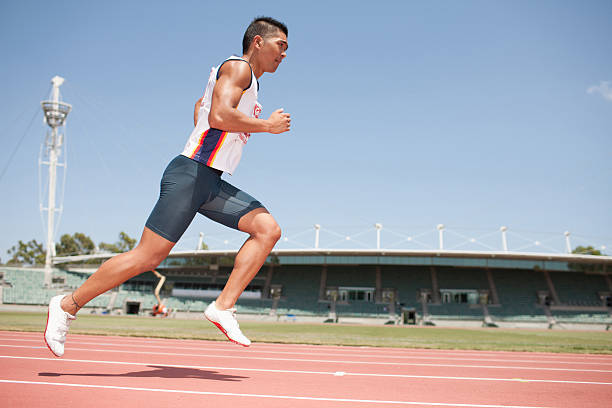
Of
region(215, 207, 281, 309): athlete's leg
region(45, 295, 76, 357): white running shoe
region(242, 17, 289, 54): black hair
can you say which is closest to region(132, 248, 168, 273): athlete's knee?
region(215, 207, 281, 309): athlete's leg

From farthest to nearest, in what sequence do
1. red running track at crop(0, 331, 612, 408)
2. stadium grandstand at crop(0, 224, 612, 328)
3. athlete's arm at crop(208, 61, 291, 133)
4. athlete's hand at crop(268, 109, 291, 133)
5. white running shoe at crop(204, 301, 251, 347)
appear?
1. stadium grandstand at crop(0, 224, 612, 328)
2. white running shoe at crop(204, 301, 251, 347)
3. athlete's hand at crop(268, 109, 291, 133)
4. athlete's arm at crop(208, 61, 291, 133)
5. red running track at crop(0, 331, 612, 408)

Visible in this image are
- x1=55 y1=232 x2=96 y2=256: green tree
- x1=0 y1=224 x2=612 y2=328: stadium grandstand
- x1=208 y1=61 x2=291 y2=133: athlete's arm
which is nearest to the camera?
x1=208 y1=61 x2=291 y2=133: athlete's arm

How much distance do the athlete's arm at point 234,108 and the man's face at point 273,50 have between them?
A: 0.28 metres

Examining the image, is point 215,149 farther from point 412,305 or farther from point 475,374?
point 412,305

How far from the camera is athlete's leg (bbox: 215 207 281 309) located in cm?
326

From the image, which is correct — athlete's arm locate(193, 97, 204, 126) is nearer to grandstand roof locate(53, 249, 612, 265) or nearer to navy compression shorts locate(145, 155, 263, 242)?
navy compression shorts locate(145, 155, 263, 242)

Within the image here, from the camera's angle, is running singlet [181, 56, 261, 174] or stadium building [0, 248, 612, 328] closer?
running singlet [181, 56, 261, 174]

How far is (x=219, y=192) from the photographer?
3189 mm

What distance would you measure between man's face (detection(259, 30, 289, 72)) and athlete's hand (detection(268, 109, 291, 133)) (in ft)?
1.37

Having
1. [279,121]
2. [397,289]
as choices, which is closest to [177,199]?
[279,121]

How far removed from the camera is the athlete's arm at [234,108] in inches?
114

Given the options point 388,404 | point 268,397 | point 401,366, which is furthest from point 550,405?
point 401,366

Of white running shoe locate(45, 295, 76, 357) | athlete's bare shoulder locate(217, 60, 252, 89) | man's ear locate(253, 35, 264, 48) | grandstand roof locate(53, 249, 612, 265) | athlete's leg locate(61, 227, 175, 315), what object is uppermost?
grandstand roof locate(53, 249, 612, 265)

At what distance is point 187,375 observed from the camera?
3.40 m
